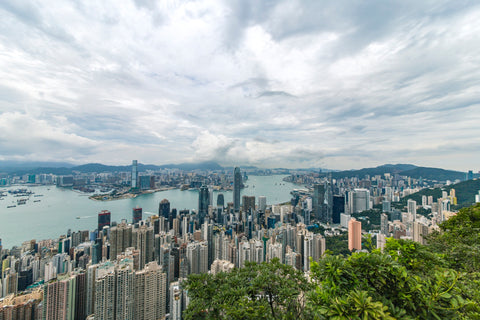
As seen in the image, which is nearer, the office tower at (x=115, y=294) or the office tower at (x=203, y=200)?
the office tower at (x=115, y=294)

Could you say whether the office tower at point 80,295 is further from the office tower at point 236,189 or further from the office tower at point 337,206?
the office tower at point 337,206

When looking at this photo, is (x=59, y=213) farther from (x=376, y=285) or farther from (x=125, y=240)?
(x=376, y=285)

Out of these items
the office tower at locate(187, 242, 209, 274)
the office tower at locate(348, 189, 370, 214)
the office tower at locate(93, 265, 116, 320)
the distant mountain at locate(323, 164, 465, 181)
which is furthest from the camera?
the distant mountain at locate(323, 164, 465, 181)

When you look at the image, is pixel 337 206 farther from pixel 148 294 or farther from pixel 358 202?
pixel 148 294

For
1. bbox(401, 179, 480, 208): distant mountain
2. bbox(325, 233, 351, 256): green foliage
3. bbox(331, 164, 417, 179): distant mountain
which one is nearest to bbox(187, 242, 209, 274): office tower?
bbox(325, 233, 351, 256): green foliage

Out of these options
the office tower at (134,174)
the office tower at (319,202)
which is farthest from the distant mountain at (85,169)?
the office tower at (319,202)

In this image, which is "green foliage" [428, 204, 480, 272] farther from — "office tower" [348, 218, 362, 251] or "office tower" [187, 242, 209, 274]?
"office tower" [348, 218, 362, 251]
